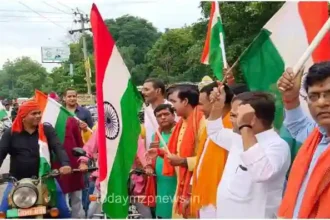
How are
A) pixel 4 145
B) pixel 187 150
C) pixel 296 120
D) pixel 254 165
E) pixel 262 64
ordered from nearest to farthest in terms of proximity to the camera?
pixel 254 165
pixel 296 120
pixel 262 64
pixel 187 150
pixel 4 145

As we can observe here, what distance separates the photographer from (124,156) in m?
4.20

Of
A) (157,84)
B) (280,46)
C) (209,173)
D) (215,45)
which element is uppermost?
(215,45)

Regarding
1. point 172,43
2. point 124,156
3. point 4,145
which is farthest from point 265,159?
point 172,43

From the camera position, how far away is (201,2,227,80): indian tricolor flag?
4.96m

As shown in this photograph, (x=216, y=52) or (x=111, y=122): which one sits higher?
(x=216, y=52)

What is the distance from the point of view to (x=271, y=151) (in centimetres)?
292

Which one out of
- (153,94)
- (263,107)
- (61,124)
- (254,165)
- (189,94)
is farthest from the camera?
(61,124)

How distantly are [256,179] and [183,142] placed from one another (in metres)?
1.81

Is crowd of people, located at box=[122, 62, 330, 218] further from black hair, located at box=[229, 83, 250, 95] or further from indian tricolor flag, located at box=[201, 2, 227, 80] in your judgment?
indian tricolor flag, located at box=[201, 2, 227, 80]

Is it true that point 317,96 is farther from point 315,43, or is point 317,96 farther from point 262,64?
point 262,64

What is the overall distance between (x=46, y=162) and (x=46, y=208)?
473 mm

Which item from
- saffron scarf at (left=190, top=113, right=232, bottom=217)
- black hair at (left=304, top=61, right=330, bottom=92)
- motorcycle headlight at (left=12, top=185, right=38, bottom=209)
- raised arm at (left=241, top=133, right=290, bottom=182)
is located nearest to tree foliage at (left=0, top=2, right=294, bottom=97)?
motorcycle headlight at (left=12, top=185, right=38, bottom=209)

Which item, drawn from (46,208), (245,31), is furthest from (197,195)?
(245,31)

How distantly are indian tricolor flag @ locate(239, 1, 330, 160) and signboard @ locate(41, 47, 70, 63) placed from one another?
7224 centimetres
